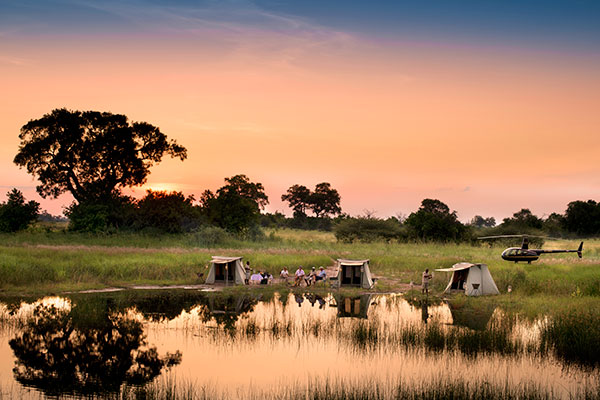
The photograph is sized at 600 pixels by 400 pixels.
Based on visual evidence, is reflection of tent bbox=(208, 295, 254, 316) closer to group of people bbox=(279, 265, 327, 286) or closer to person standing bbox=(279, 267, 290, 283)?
group of people bbox=(279, 265, 327, 286)

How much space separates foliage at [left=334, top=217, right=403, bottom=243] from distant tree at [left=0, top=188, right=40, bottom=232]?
35954 mm

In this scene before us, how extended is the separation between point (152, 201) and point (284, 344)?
145ft

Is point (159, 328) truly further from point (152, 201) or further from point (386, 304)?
point (152, 201)

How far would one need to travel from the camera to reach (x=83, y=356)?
17094 mm

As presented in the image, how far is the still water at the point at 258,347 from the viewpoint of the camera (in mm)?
14980

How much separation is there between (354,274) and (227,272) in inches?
338

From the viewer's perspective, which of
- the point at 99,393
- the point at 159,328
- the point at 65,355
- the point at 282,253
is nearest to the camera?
the point at 99,393

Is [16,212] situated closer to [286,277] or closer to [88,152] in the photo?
[88,152]

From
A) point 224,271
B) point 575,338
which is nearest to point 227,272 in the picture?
point 224,271

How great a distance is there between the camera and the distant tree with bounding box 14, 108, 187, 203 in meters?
55.1

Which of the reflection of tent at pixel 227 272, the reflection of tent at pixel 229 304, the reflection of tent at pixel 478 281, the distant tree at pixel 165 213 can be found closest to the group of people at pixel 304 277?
the reflection of tent at pixel 227 272

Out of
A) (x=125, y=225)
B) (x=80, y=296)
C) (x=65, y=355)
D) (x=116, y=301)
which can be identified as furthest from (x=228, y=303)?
(x=125, y=225)

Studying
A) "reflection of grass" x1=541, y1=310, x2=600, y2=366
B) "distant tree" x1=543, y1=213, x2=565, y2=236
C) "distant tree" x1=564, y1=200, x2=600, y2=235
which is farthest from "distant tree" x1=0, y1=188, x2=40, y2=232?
"distant tree" x1=564, y1=200, x2=600, y2=235

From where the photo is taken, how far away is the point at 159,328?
21.5 m
